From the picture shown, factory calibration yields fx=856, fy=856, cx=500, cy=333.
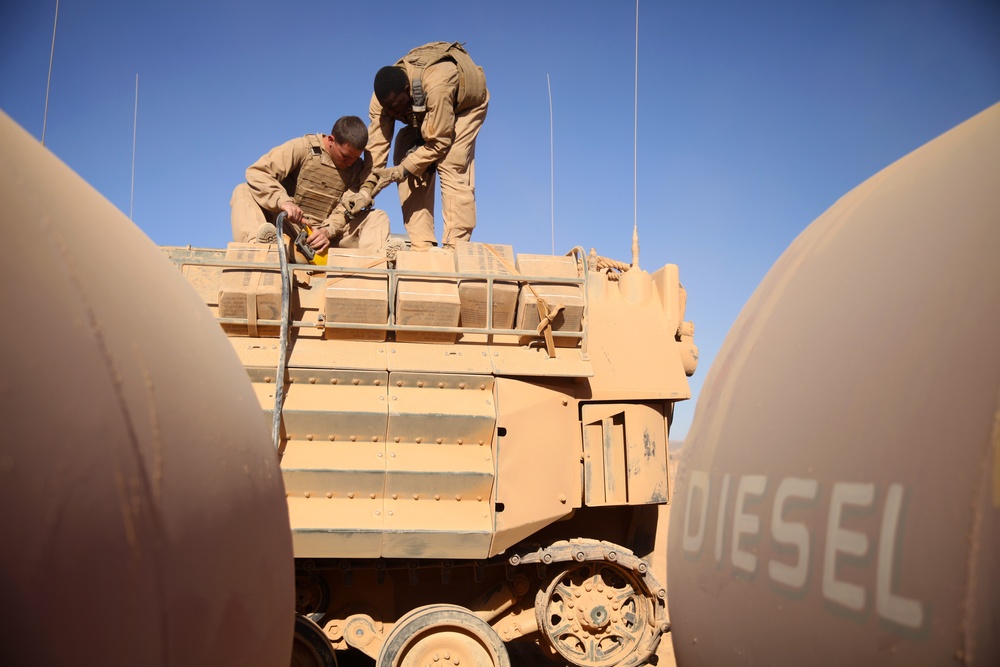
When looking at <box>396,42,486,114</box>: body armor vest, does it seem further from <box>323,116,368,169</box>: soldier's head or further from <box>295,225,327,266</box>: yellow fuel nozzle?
<box>295,225,327,266</box>: yellow fuel nozzle

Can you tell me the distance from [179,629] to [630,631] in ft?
16.1

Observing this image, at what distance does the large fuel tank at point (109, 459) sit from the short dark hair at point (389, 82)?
5.59 meters

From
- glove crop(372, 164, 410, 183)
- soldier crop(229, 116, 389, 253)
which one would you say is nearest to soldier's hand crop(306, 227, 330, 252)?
soldier crop(229, 116, 389, 253)

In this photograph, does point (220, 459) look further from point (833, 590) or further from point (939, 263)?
point (939, 263)

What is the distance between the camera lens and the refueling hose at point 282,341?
5176 millimetres

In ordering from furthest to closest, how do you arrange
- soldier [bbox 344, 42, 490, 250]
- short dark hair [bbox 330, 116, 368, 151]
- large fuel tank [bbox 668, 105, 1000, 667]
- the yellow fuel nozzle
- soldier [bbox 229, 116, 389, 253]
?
soldier [bbox 344, 42, 490, 250], short dark hair [bbox 330, 116, 368, 151], soldier [bbox 229, 116, 389, 253], the yellow fuel nozzle, large fuel tank [bbox 668, 105, 1000, 667]

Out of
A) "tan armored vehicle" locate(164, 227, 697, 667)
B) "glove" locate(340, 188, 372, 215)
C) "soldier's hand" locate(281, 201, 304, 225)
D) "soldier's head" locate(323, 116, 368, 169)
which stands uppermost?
"soldier's head" locate(323, 116, 368, 169)

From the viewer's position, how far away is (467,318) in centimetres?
573

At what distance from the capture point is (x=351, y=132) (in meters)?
6.82

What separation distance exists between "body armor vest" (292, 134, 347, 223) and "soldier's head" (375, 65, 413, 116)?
0.65 metres

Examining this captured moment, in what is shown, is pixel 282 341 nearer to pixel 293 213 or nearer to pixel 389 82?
pixel 293 213

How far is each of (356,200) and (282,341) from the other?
1.95 meters

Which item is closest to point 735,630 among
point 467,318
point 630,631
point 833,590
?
point 833,590

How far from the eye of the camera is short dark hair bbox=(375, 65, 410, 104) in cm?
712
